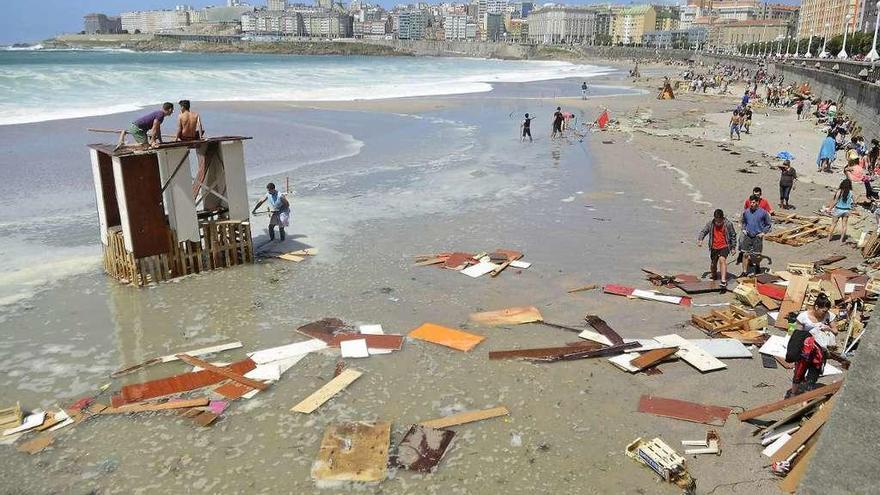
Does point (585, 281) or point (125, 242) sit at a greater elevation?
point (125, 242)

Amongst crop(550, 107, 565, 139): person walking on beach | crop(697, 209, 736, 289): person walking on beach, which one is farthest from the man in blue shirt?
crop(550, 107, 565, 139): person walking on beach

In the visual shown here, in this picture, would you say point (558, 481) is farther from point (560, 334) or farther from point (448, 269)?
point (448, 269)

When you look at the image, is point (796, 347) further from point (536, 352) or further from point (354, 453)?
point (354, 453)

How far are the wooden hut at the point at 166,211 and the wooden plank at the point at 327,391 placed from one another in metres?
5.36

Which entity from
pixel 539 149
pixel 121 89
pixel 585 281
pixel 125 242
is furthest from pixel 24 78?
pixel 585 281

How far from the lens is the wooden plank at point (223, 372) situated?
8530 mm

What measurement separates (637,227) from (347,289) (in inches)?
313

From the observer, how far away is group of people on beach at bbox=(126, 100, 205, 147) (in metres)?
12.1

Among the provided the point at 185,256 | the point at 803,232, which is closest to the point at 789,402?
the point at 803,232

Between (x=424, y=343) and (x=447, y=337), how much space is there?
1.27ft

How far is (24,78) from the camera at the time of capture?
66.3 metres

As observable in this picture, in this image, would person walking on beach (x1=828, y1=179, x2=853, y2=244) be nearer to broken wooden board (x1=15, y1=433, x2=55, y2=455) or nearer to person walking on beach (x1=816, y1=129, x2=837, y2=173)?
person walking on beach (x1=816, y1=129, x2=837, y2=173)

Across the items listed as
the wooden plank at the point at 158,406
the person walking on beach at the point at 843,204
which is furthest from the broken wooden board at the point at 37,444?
the person walking on beach at the point at 843,204

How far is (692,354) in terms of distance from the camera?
930 cm
